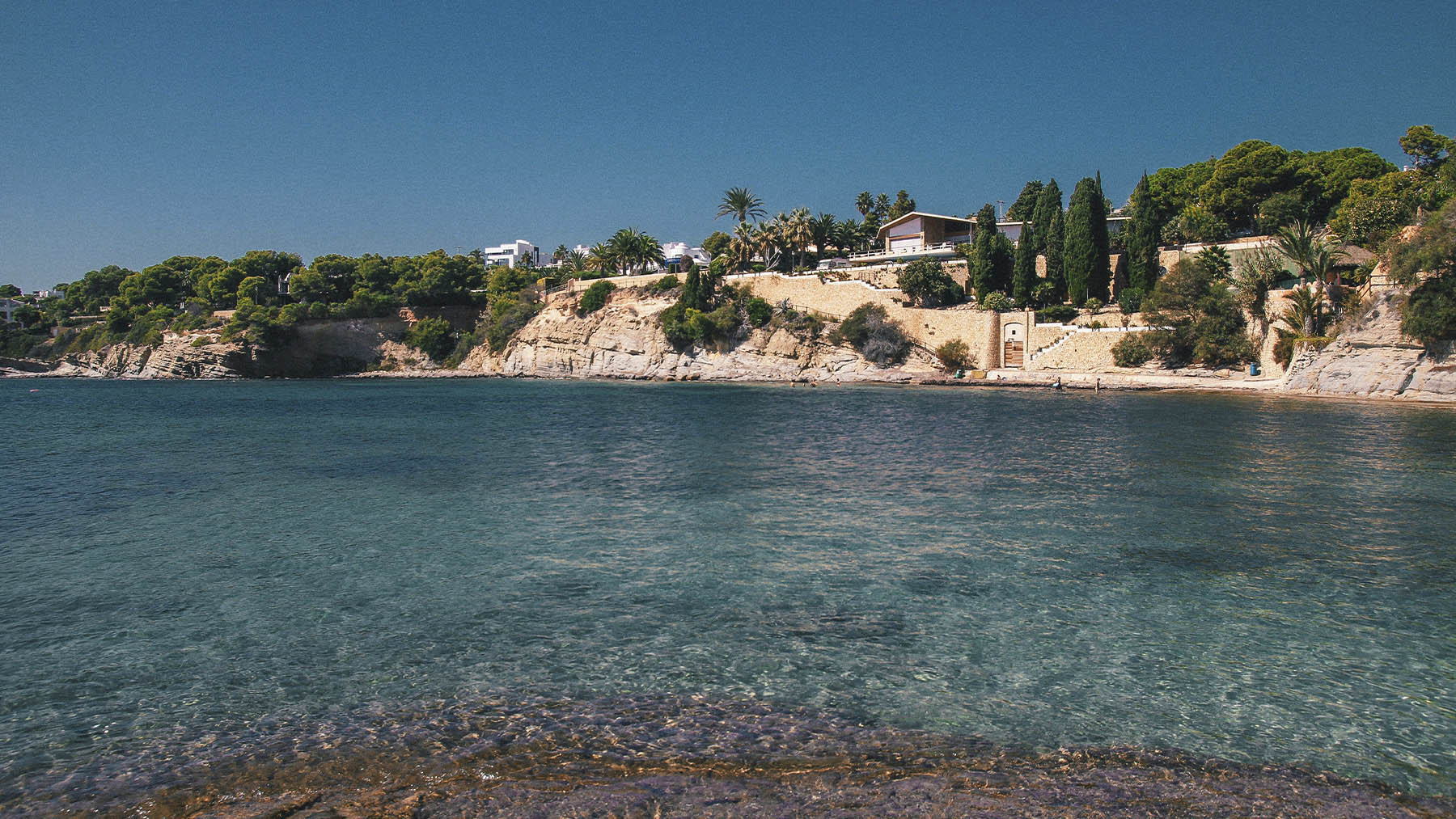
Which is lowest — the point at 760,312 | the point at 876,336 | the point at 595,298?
the point at 876,336

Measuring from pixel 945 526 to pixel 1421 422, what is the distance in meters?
20.0

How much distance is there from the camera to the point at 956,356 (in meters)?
45.2

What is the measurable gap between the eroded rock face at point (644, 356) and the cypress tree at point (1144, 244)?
1117 cm

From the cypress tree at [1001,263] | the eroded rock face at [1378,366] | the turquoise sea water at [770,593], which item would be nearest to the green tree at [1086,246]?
the cypress tree at [1001,263]

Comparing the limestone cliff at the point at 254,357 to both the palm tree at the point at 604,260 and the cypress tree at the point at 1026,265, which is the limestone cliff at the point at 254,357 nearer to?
the palm tree at the point at 604,260

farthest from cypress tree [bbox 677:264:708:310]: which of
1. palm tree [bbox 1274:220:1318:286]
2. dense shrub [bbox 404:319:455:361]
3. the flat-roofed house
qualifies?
palm tree [bbox 1274:220:1318:286]

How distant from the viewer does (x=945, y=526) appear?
1087cm

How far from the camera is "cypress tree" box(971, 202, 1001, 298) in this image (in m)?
45.2

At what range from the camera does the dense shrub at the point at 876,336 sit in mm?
47188

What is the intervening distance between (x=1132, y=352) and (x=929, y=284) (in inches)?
462

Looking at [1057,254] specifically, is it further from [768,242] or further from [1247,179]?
[768,242]

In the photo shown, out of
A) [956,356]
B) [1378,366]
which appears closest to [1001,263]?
[956,356]

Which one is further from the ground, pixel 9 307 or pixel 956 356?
pixel 9 307

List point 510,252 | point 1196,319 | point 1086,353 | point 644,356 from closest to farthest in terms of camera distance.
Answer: point 1196,319, point 1086,353, point 644,356, point 510,252
